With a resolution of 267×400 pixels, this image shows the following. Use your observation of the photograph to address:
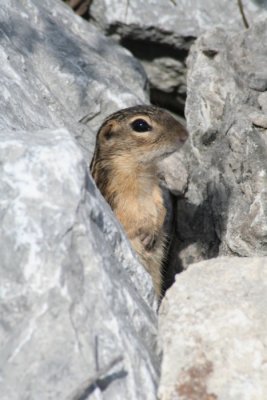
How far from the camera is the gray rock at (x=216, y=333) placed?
391 centimetres

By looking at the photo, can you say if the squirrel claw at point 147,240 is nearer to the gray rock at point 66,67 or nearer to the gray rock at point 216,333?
the gray rock at point 66,67

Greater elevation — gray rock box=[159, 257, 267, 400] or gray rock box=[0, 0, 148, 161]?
gray rock box=[159, 257, 267, 400]

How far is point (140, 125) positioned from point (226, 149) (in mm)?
561

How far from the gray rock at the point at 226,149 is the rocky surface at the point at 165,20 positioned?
61 centimetres

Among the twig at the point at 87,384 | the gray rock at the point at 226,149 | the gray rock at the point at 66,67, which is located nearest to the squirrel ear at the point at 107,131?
the gray rock at the point at 66,67

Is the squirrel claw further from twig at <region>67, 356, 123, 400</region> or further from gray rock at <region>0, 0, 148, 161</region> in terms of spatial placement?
twig at <region>67, 356, 123, 400</region>

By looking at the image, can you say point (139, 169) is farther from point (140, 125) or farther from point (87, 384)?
point (87, 384)

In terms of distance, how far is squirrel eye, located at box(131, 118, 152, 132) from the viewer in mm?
5992

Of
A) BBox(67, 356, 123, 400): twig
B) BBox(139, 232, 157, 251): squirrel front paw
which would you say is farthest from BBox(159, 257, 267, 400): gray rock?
BBox(139, 232, 157, 251): squirrel front paw

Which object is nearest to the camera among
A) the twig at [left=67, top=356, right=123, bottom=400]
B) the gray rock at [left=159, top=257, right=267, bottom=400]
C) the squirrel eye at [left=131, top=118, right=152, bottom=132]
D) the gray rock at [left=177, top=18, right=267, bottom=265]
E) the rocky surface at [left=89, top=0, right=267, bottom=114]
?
the twig at [left=67, top=356, right=123, bottom=400]

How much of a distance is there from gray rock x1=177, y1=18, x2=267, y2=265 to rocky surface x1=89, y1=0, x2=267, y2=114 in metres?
0.61

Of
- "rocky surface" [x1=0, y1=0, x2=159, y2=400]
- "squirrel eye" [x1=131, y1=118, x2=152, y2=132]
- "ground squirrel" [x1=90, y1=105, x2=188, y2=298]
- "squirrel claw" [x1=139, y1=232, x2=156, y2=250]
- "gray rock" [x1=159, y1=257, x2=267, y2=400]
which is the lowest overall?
"squirrel claw" [x1=139, y1=232, x2=156, y2=250]

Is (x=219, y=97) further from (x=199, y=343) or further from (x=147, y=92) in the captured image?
(x=199, y=343)

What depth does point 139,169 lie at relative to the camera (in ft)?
20.0
